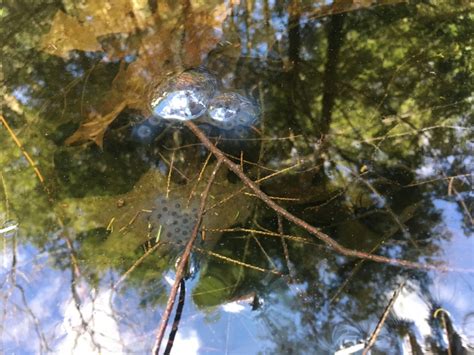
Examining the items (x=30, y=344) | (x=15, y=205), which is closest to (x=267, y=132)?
(x=15, y=205)

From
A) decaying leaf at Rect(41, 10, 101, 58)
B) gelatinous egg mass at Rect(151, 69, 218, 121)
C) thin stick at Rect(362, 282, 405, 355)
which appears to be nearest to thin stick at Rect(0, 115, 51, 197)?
decaying leaf at Rect(41, 10, 101, 58)

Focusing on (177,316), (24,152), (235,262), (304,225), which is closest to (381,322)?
(304,225)

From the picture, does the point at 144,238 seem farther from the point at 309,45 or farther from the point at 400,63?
the point at 400,63

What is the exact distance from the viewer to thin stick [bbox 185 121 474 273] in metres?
1.75

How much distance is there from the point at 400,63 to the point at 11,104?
5.81 feet

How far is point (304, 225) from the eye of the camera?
1817mm

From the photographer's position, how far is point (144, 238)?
6.23 ft

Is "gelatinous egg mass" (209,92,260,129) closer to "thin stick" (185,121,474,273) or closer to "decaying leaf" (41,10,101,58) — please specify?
"thin stick" (185,121,474,273)

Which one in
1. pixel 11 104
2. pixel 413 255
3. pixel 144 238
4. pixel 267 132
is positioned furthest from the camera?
pixel 11 104

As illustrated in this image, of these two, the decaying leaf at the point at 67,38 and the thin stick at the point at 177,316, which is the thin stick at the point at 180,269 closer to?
the thin stick at the point at 177,316

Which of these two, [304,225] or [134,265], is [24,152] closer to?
[134,265]

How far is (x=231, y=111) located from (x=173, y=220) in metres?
0.53

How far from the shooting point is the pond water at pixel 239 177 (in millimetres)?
1756

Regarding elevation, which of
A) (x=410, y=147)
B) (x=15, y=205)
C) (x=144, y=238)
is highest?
(x=410, y=147)
